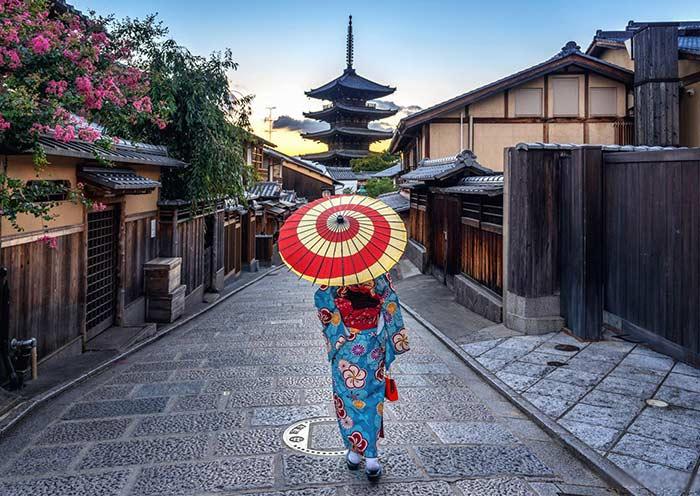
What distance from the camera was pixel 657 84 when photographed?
15172 millimetres

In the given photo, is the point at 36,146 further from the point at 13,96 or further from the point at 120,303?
the point at 120,303

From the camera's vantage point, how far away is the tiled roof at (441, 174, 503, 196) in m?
9.55

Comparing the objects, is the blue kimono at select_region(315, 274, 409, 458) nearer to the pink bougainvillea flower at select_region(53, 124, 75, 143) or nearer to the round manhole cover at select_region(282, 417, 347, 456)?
the round manhole cover at select_region(282, 417, 347, 456)

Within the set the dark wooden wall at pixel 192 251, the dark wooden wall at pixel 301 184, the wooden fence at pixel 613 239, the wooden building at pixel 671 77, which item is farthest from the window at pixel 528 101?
the dark wooden wall at pixel 301 184

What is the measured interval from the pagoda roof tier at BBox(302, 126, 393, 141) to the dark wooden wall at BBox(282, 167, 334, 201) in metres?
9.88

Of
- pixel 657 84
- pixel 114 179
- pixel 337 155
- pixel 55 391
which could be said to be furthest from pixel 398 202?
pixel 337 155

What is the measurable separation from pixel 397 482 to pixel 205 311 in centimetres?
946

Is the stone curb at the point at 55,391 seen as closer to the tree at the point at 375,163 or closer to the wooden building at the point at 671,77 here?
the wooden building at the point at 671,77

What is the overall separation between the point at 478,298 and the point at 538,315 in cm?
204

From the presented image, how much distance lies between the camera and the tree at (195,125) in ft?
38.8

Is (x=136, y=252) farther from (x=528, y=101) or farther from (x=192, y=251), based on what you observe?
(x=528, y=101)

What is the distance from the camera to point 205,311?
→ 12.7 meters

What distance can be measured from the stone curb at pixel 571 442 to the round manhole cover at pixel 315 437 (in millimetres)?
1998

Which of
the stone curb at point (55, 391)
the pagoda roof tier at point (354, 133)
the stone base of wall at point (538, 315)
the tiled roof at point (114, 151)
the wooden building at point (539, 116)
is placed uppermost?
the pagoda roof tier at point (354, 133)
